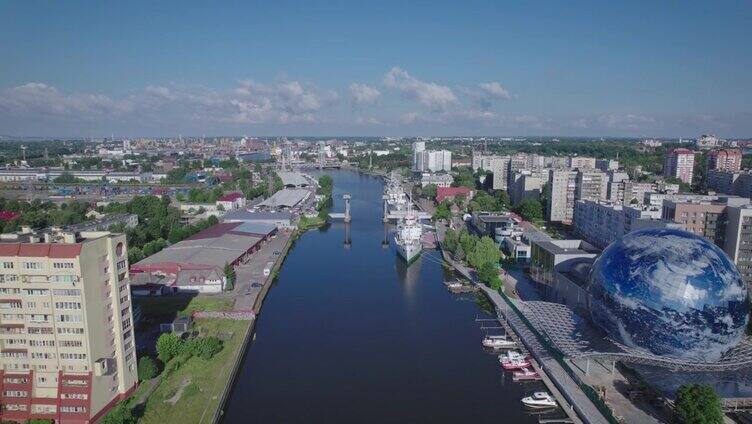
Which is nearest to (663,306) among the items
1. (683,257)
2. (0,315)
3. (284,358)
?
(683,257)

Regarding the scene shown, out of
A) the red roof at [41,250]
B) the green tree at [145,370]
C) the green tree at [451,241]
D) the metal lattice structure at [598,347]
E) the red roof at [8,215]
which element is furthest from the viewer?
the red roof at [8,215]

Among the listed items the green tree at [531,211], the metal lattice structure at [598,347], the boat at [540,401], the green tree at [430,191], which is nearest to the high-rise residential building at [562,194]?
the green tree at [531,211]

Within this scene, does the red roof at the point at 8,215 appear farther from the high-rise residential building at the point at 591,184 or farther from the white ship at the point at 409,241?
the high-rise residential building at the point at 591,184

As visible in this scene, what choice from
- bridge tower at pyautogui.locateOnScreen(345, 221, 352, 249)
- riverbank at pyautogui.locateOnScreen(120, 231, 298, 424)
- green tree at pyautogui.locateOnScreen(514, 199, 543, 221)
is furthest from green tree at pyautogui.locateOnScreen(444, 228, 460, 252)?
green tree at pyautogui.locateOnScreen(514, 199, 543, 221)

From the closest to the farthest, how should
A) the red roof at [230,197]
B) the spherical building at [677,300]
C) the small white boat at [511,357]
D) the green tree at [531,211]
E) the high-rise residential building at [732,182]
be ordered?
the spherical building at [677,300] < the small white boat at [511,357] < the green tree at [531,211] < the high-rise residential building at [732,182] < the red roof at [230,197]

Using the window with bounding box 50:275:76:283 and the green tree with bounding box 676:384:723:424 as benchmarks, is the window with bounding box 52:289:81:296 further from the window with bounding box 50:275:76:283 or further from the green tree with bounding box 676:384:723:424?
the green tree with bounding box 676:384:723:424

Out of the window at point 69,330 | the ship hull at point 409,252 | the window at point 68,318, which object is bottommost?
the ship hull at point 409,252

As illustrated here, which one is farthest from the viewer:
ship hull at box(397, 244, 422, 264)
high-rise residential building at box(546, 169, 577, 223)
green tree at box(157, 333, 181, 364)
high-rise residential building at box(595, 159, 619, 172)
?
high-rise residential building at box(595, 159, 619, 172)
